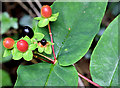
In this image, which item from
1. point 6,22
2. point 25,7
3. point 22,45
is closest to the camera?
point 22,45

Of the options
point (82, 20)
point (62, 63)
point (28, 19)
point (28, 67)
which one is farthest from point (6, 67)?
point (82, 20)

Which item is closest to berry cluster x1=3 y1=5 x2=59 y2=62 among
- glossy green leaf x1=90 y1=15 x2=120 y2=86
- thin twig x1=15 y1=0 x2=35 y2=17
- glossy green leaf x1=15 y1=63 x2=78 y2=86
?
glossy green leaf x1=15 y1=63 x2=78 y2=86

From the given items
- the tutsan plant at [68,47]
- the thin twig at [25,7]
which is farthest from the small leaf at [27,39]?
the thin twig at [25,7]

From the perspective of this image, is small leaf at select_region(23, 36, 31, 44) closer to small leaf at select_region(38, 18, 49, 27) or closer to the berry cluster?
the berry cluster

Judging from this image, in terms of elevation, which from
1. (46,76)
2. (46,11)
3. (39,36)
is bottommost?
(46,76)

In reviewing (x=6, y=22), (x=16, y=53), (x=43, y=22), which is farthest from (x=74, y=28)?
(x=6, y=22)

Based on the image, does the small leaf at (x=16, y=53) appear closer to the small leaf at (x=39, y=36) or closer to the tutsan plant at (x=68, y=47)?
the tutsan plant at (x=68, y=47)

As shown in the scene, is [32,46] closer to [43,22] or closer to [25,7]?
[43,22]
